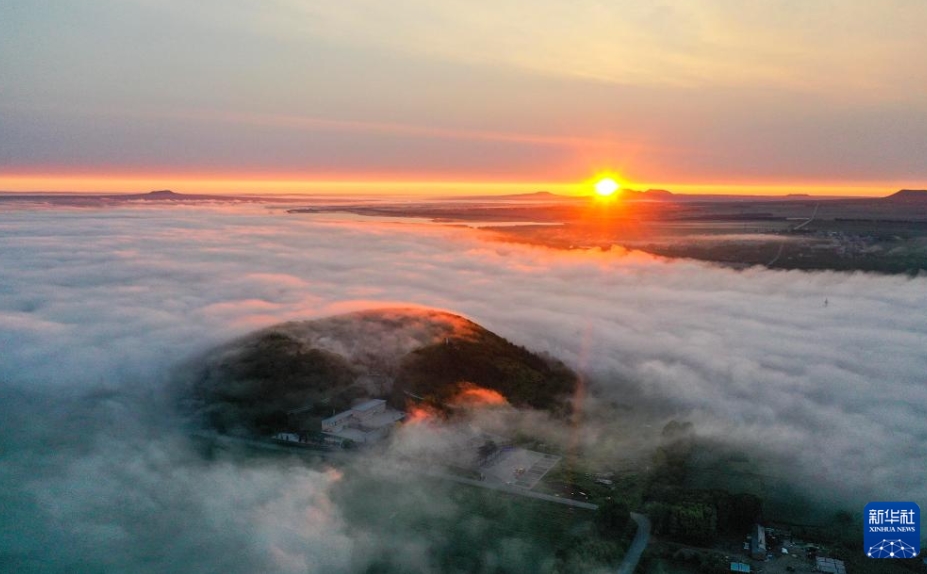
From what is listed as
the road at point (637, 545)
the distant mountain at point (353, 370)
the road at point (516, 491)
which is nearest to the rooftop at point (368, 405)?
the distant mountain at point (353, 370)

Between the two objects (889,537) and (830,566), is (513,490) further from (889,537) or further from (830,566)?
(889,537)

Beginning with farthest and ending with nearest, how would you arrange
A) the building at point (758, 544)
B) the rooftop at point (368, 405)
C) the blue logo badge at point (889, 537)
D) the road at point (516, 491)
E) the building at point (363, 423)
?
the rooftop at point (368, 405) < the building at point (363, 423) < the road at point (516, 491) < the building at point (758, 544) < the blue logo badge at point (889, 537)

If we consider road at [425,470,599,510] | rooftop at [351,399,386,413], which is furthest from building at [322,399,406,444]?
road at [425,470,599,510]

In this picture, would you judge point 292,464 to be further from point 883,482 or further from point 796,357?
point 796,357

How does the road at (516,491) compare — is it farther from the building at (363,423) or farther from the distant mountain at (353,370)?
the building at (363,423)

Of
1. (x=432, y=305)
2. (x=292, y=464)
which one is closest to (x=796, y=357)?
(x=432, y=305)

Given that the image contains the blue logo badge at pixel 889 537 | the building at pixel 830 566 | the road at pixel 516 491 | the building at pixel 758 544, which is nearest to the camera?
the building at pixel 830 566
